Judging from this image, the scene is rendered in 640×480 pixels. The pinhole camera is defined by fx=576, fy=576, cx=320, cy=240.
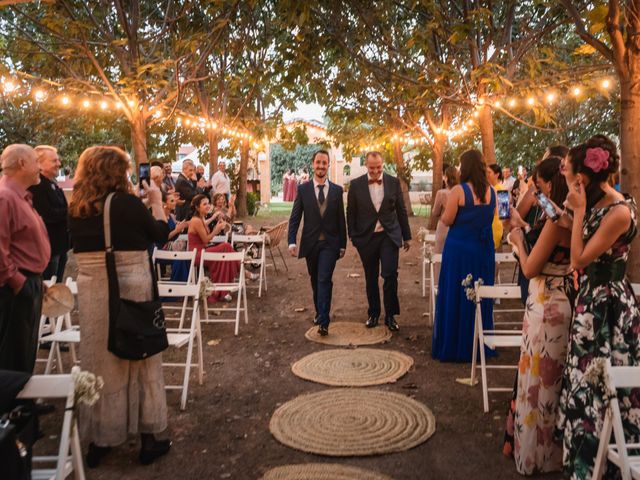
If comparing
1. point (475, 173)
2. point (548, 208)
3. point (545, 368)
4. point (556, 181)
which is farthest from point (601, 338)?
point (475, 173)

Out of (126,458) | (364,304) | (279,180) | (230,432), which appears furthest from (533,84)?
(279,180)

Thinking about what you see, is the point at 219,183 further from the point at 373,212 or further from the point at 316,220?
the point at 373,212

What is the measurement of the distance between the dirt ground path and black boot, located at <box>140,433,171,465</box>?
6 centimetres

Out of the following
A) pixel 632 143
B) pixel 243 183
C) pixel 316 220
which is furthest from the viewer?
pixel 243 183

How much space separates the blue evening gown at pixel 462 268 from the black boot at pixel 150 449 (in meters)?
3.26

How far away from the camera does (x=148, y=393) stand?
4.10 metres

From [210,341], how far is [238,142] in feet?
59.6

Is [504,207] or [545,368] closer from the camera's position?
[545,368]

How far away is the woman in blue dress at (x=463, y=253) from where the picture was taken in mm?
6086

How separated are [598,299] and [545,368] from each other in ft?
2.04

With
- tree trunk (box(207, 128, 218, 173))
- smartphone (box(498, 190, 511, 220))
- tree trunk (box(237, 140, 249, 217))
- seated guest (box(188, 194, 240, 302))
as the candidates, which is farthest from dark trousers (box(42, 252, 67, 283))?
tree trunk (box(237, 140, 249, 217))

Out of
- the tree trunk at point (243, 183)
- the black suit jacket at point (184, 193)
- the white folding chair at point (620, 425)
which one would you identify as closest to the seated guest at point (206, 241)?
the black suit jacket at point (184, 193)

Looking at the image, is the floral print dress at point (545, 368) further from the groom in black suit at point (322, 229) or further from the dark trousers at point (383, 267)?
the groom in black suit at point (322, 229)

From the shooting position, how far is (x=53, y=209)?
24.2 feet
